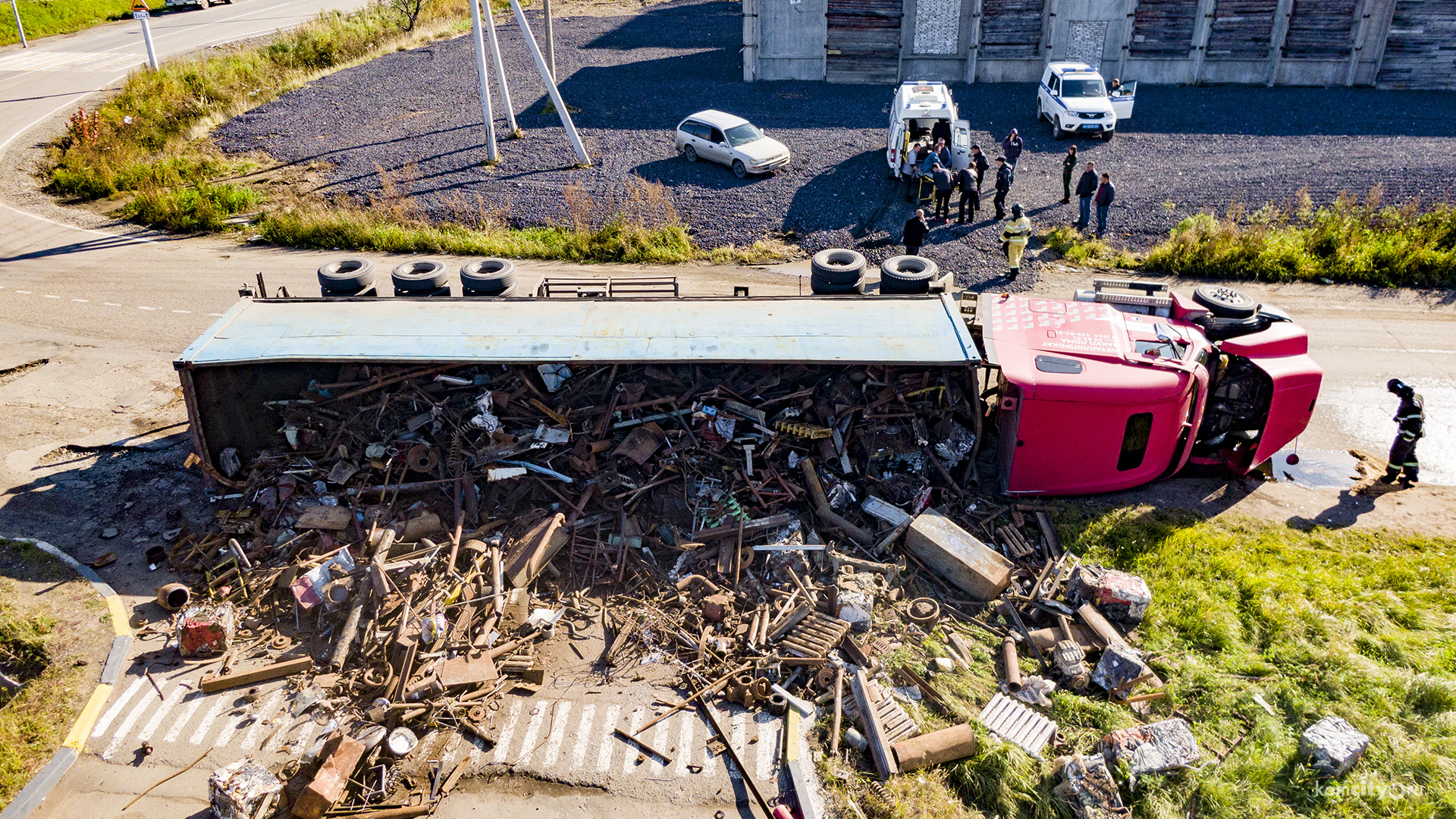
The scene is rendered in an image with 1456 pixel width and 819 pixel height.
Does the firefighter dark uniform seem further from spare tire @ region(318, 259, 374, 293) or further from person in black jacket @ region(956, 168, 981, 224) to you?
spare tire @ region(318, 259, 374, 293)

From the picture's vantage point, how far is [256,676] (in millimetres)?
8859

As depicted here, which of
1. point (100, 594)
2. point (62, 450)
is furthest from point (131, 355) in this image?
point (100, 594)

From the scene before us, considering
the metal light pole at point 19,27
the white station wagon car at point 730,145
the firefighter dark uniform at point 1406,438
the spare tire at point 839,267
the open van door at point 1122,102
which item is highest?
the metal light pole at point 19,27

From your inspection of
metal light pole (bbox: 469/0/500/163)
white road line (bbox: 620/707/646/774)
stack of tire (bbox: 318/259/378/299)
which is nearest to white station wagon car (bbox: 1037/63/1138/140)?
metal light pole (bbox: 469/0/500/163)

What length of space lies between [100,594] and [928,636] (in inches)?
381

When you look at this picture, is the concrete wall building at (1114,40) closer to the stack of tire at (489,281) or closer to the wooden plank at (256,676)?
the stack of tire at (489,281)

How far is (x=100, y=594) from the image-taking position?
1007 centimetres

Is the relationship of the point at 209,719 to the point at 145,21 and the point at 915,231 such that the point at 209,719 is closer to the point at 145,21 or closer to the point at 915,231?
the point at 915,231

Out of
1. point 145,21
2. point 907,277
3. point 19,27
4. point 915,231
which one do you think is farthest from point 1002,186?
point 19,27

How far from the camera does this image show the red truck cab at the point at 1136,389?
1038cm

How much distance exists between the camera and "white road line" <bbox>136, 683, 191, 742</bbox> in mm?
8375

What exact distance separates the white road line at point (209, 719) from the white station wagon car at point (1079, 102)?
24.2m

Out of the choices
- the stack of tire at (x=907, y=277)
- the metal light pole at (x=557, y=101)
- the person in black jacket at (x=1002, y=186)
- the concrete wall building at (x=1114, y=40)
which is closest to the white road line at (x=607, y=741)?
the stack of tire at (x=907, y=277)

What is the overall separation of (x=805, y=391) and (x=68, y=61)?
3803 centimetres
